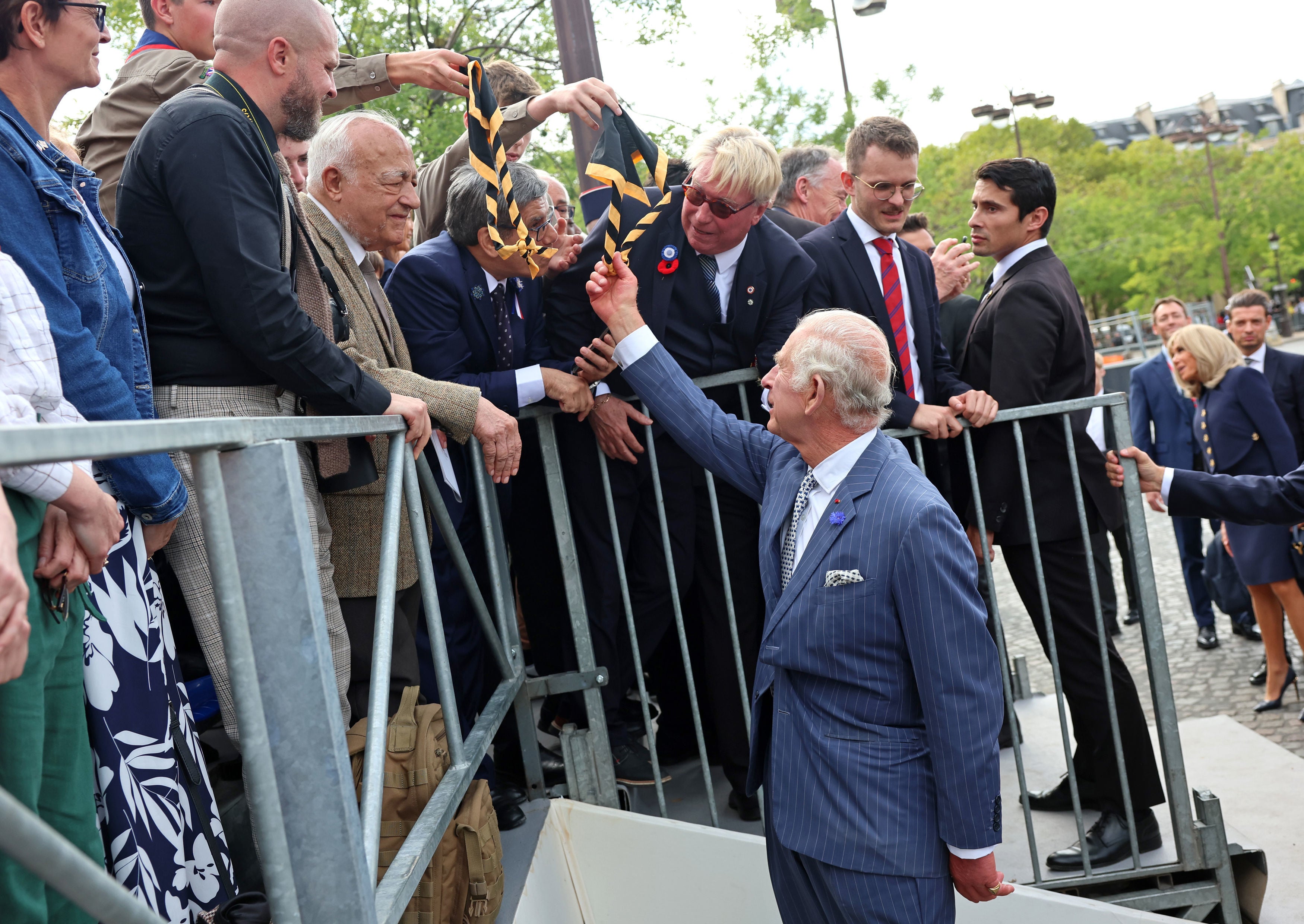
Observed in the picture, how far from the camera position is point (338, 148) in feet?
9.52

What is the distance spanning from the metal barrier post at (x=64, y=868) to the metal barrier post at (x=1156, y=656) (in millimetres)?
3270

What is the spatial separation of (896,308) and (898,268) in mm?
162

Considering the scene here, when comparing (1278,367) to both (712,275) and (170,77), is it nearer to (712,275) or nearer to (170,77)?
(712,275)

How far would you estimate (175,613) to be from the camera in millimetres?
2277

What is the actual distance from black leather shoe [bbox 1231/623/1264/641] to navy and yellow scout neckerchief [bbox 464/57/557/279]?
6.15 metres

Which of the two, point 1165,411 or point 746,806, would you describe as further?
point 1165,411

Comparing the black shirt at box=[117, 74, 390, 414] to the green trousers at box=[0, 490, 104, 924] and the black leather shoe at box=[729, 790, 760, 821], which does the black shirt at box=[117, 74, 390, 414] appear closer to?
the green trousers at box=[0, 490, 104, 924]

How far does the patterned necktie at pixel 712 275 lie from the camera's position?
11.8 ft

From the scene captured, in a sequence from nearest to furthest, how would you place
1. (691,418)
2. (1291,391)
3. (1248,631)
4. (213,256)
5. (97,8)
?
(97,8)
(213,256)
(691,418)
(1291,391)
(1248,631)

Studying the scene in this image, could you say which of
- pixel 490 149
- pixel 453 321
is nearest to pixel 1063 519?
pixel 453 321

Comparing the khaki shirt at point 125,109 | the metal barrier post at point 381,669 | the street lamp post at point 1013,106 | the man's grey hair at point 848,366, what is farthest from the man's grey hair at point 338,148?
the street lamp post at point 1013,106

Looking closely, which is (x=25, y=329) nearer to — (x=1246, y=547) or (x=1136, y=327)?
(x=1246, y=547)

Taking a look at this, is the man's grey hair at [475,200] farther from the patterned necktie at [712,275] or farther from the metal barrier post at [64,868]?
the metal barrier post at [64,868]

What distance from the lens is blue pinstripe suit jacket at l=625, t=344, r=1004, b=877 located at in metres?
2.32
